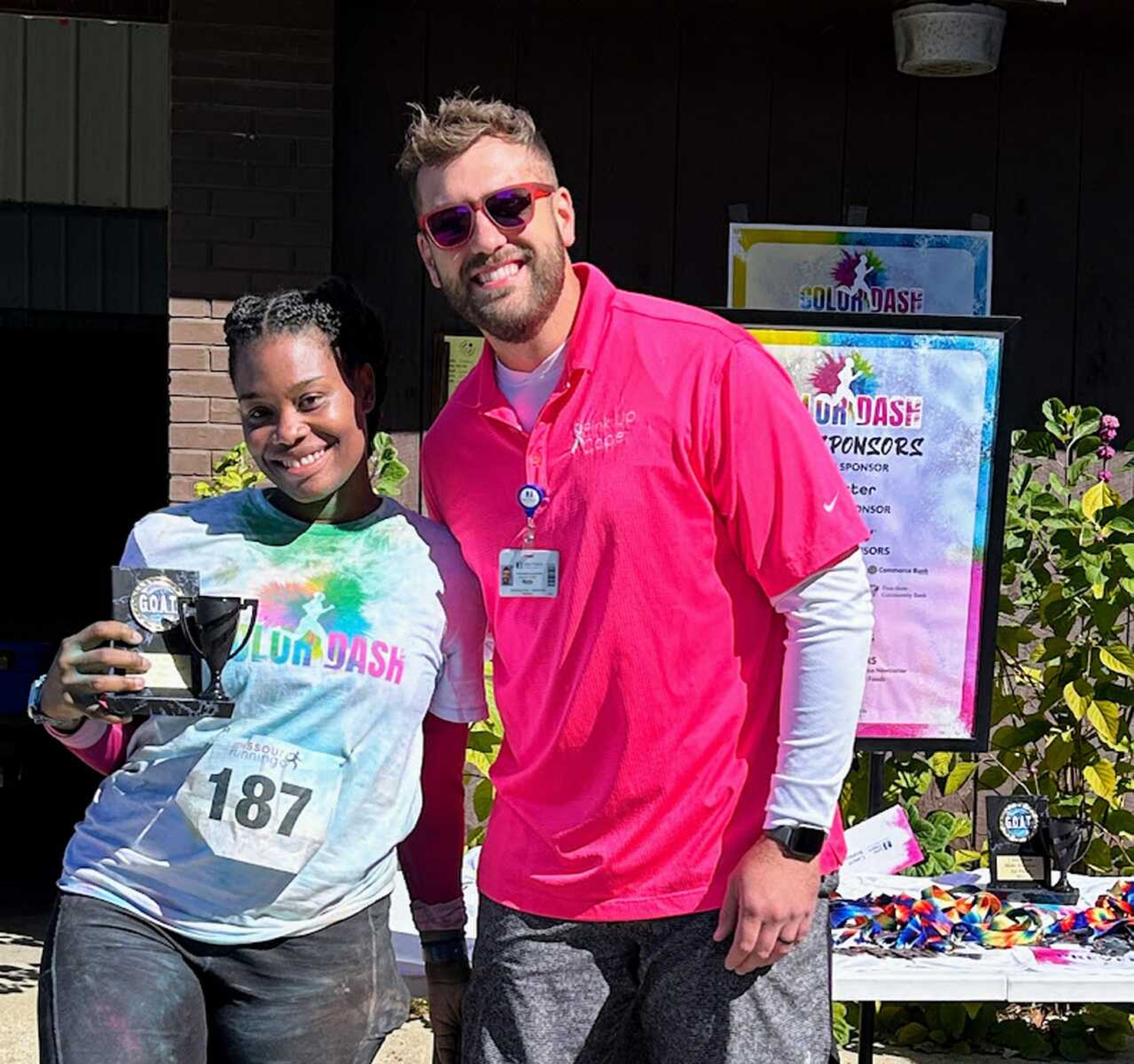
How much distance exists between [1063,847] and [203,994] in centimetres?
215

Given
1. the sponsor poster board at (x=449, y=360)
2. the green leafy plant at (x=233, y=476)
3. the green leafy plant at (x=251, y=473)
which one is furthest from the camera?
the sponsor poster board at (x=449, y=360)

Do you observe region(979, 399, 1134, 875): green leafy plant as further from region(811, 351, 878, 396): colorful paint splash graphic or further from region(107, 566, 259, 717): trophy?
region(107, 566, 259, 717): trophy

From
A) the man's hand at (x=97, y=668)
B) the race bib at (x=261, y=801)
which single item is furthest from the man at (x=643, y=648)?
the man's hand at (x=97, y=668)

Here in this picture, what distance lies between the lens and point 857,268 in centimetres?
604

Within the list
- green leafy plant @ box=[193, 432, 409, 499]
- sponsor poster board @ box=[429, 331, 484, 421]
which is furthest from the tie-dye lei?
sponsor poster board @ box=[429, 331, 484, 421]

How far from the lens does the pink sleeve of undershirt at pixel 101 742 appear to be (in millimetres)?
2449

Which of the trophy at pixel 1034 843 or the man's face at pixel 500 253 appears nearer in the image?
the man's face at pixel 500 253

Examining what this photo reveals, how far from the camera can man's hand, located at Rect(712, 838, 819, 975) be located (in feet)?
7.39

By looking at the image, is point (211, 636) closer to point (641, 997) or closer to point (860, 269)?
point (641, 997)

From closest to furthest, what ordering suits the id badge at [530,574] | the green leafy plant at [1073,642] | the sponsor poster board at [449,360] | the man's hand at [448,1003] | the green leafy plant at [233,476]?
1. the id badge at [530,574]
2. the man's hand at [448,1003]
3. the green leafy plant at [1073,642]
4. the green leafy plant at [233,476]
5. the sponsor poster board at [449,360]

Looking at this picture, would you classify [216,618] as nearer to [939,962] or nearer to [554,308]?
[554,308]

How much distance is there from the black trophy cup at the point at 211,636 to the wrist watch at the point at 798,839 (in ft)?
2.41

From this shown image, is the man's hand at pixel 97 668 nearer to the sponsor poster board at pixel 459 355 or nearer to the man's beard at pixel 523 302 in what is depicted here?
the man's beard at pixel 523 302

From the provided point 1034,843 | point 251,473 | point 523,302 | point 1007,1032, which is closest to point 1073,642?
point 1007,1032
